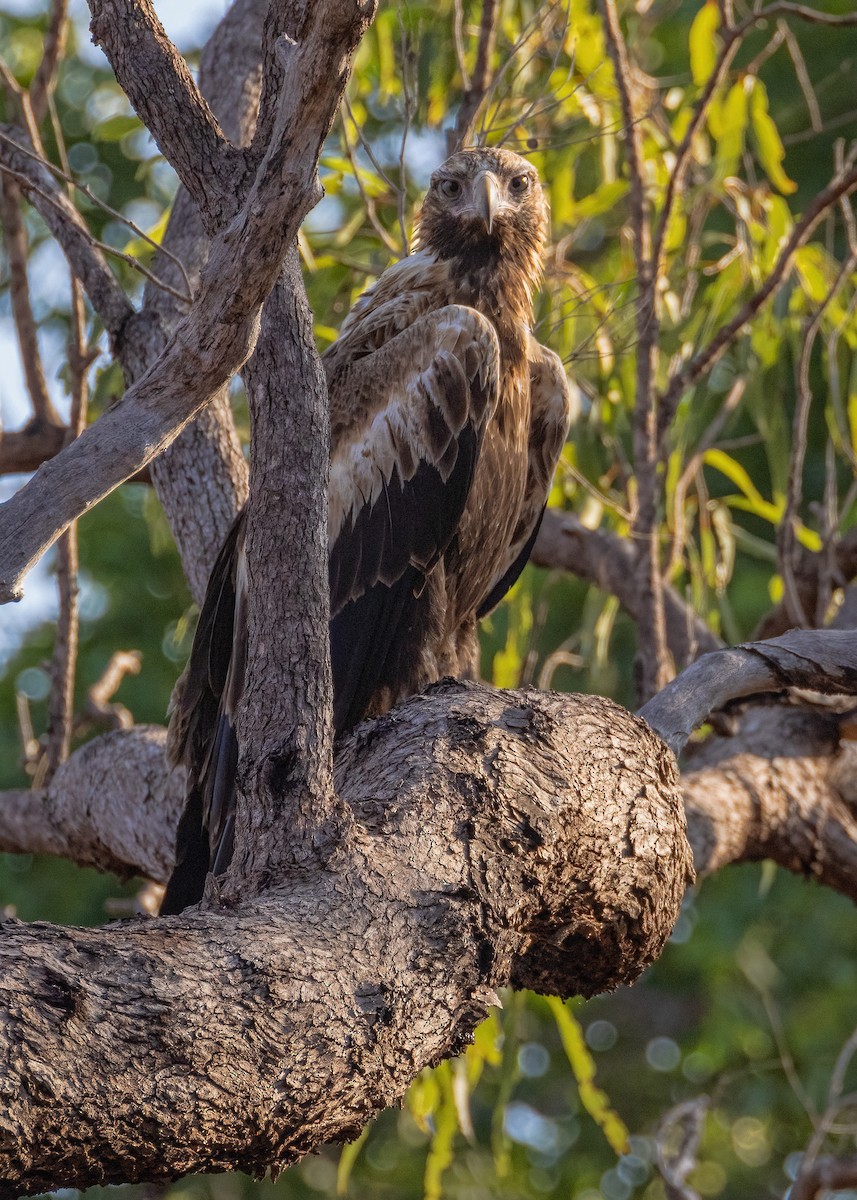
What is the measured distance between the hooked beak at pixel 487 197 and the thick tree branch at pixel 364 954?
150 cm

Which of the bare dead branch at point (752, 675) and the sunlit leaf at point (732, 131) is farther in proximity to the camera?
the sunlit leaf at point (732, 131)

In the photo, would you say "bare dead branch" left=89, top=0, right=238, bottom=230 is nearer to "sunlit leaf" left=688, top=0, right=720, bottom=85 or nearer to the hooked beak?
the hooked beak

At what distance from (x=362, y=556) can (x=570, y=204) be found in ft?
5.57

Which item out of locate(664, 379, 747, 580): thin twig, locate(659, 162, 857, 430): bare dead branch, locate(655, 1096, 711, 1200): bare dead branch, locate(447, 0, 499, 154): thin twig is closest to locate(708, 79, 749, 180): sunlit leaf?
locate(659, 162, 857, 430): bare dead branch

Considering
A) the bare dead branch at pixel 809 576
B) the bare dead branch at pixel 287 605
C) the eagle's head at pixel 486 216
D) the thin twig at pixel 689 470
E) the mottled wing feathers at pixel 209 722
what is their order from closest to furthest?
the bare dead branch at pixel 287 605 < the mottled wing feathers at pixel 209 722 < the eagle's head at pixel 486 216 < the thin twig at pixel 689 470 < the bare dead branch at pixel 809 576

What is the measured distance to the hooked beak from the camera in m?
3.41

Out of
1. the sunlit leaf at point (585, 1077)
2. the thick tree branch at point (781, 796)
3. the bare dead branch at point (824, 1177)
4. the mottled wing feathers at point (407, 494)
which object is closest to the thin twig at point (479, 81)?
the mottled wing feathers at point (407, 494)

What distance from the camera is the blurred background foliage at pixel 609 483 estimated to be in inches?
157

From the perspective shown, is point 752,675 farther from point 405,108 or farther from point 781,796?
point 405,108

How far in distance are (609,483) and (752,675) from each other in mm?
1904

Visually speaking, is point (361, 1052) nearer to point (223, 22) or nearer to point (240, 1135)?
point (240, 1135)

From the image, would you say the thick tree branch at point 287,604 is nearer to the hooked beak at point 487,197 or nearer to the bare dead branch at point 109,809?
the bare dead branch at point 109,809

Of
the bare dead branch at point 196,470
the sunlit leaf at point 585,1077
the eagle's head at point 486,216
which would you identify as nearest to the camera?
the bare dead branch at point 196,470

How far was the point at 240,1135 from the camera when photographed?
1.47 meters
